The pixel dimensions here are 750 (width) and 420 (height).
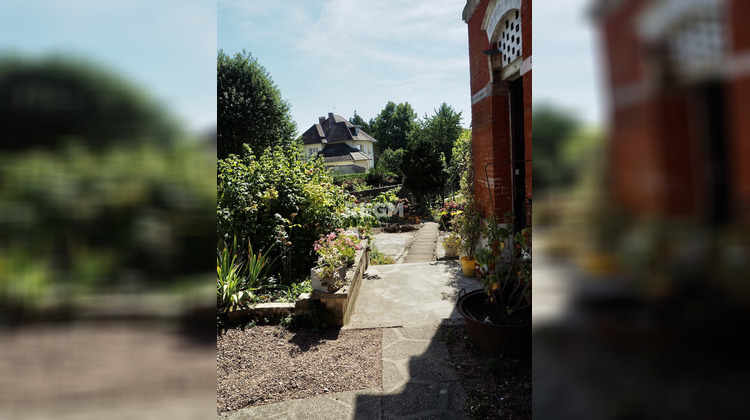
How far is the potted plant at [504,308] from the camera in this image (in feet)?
12.9

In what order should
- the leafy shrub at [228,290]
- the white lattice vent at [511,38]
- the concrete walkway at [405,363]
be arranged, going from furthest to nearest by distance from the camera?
the leafy shrub at [228,290] < the white lattice vent at [511,38] < the concrete walkway at [405,363]

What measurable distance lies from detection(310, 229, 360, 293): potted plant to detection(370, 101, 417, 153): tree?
144ft

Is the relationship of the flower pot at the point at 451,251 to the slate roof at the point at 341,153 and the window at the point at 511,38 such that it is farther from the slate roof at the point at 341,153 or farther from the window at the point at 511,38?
the slate roof at the point at 341,153

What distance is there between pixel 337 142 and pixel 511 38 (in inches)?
1532

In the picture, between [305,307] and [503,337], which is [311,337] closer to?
[305,307]

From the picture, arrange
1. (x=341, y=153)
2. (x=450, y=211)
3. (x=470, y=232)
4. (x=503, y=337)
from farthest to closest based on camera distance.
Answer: (x=341, y=153), (x=450, y=211), (x=470, y=232), (x=503, y=337)

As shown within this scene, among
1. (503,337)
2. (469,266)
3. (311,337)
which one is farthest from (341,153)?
(503,337)

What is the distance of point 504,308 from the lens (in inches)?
169

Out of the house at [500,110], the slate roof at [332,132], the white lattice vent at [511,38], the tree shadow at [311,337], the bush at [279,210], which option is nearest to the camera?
the tree shadow at [311,337]

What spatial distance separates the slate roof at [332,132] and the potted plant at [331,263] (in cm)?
3819
